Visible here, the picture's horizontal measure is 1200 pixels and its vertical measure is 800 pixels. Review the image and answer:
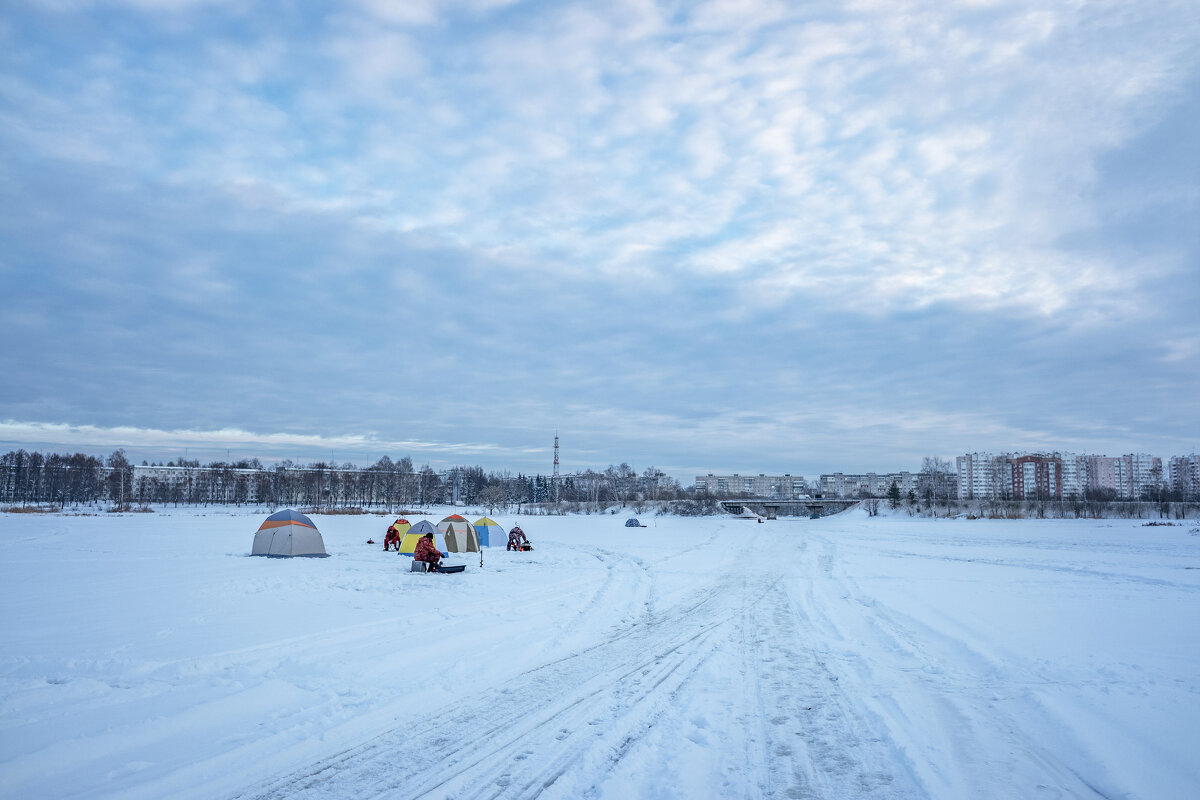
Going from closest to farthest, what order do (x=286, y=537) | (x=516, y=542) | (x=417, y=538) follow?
(x=286, y=537), (x=417, y=538), (x=516, y=542)

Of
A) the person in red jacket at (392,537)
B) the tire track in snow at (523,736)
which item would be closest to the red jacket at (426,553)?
the person in red jacket at (392,537)

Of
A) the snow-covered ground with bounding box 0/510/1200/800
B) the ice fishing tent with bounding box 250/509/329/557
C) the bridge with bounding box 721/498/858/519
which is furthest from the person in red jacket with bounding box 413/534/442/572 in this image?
the bridge with bounding box 721/498/858/519

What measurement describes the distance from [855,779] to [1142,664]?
21.9 ft

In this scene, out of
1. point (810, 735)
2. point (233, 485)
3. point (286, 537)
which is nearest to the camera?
point (810, 735)

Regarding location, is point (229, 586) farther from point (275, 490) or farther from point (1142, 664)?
point (275, 490)

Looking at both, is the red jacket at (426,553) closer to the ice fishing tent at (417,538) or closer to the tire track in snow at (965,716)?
the ice fishing tent at (417,538)

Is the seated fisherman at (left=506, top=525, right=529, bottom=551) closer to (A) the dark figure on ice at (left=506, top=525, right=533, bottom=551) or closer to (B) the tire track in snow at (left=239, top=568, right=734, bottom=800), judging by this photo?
(A) the dark figure on ice at (left=506, top=525, right=533, bottom=551)

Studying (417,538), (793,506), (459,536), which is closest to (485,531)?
(459,536)

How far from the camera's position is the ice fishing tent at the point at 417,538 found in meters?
25.7

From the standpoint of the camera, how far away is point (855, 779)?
17.4 feet

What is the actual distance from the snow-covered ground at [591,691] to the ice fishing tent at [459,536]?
9.19 meters

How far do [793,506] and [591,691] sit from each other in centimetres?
14869

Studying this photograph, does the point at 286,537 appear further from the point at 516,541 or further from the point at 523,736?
the point at 523,736

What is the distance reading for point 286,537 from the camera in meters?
23.6
